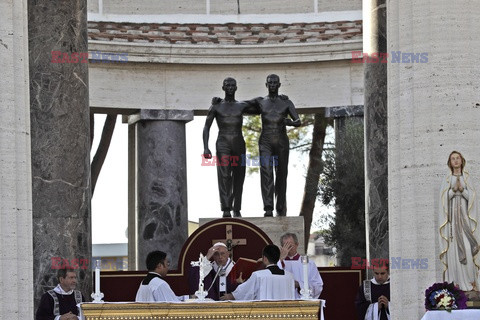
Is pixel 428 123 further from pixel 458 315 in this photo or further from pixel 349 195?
pixel 349 195

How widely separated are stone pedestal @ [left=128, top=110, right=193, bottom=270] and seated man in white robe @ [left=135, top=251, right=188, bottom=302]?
32.9ft

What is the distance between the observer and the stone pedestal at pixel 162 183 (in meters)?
28.7

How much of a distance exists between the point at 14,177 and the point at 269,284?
142 inches

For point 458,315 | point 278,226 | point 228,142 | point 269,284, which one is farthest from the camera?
point 228,142

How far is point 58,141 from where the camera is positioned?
21641 mm

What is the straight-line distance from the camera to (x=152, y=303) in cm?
1745

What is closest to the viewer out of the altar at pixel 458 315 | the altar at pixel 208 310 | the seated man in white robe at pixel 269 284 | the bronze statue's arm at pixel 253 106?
the altar at pixel 458 315

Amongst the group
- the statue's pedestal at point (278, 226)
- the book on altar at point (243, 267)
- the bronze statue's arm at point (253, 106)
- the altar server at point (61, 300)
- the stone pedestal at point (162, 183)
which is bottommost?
the altar server at point (61, 300)

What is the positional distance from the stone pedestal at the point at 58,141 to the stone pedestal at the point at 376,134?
4.51 metres

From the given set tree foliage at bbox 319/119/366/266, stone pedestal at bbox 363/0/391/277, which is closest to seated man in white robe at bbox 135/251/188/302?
stone pedestal at bbox 363/0/391/277

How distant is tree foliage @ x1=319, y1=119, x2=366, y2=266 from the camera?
28.6 meters

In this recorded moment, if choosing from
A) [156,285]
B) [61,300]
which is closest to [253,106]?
[61,300]

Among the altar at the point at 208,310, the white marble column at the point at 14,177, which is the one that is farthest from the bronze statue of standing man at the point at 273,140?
the altar at the point at 208,310

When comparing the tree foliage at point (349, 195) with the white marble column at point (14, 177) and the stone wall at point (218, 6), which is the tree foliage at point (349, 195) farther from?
the white marble column at point (14, 177)
